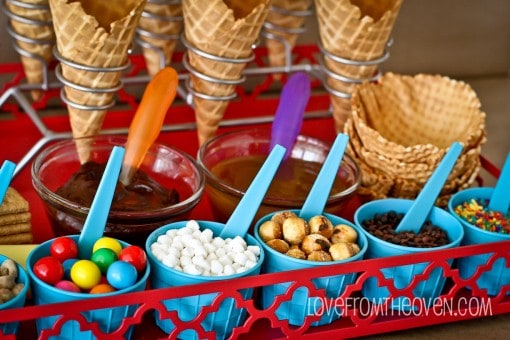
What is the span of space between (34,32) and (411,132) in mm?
581

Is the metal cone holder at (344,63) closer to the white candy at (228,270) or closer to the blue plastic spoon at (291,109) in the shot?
the blue plastic spoon at (291,109)

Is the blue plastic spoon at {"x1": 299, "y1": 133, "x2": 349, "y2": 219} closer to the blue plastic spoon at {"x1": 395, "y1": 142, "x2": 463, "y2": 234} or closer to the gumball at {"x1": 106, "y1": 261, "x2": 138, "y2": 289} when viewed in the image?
the blue plastic spoon at {"x1": 395, "y1": 142, "x2": 463, "y2": 234}

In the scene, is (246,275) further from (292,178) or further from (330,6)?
(330,6)

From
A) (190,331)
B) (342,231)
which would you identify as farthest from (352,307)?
(190,331)

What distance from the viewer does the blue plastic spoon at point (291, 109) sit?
1.06 metres

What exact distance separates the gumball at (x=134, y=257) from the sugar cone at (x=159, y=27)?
20.1 inches

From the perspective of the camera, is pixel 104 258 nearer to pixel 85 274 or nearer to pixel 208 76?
pixel 85 274

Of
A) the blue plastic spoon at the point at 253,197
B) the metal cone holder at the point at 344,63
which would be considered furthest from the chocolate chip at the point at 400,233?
the metal cone holder at the point at 344,63

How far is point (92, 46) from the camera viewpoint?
1012 mm

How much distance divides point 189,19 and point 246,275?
405mm

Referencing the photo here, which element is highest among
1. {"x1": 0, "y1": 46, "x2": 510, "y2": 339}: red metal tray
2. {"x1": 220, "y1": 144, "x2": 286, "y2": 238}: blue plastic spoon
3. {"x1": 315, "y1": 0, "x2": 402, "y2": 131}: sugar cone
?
{"x1": 315, "y1": 0, "x2": 402, "y2": 131}: sugar cone

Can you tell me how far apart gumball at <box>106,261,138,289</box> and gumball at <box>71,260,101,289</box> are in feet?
0.04

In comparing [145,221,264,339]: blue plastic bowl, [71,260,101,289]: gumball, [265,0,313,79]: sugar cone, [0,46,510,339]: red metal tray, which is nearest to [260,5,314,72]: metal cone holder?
[265,0,313,79]: sugar cone

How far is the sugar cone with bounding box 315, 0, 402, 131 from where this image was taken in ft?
3.75
